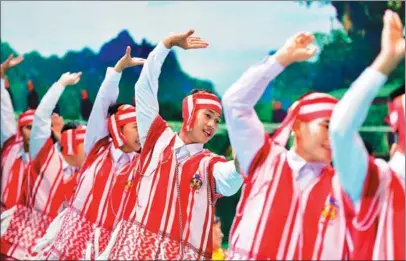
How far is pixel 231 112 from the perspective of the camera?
2893mm

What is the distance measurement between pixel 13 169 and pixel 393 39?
2.36 metres

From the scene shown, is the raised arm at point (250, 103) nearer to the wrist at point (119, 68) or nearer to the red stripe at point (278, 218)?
the red stripe at point (278, 218)

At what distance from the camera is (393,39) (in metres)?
2.77

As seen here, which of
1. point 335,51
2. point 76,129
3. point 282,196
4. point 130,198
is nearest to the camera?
point 282,196

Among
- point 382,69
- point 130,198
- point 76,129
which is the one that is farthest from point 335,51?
point 76,129

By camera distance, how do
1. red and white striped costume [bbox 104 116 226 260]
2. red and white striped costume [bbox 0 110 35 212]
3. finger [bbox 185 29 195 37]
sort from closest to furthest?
red and white striped costume [bbox 104 116 226 260]
finger [bbox 185 29 195 37]
red and white striped costume [bbox 0 110 35 212]

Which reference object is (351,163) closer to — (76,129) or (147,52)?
(147,52)

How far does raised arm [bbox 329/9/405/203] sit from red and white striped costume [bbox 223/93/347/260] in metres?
0.10

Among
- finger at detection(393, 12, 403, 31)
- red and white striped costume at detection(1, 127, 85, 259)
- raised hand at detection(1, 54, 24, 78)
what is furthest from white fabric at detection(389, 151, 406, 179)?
raised hand at detection(1, 54, 24, 78)

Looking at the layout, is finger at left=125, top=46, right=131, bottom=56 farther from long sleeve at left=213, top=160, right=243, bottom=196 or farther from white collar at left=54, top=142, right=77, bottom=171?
long sleeve at left=213, top=160, right=243, bottom=196

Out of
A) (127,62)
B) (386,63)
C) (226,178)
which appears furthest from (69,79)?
(386,63)

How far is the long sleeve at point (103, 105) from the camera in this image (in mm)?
3791

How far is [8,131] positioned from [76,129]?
464mm

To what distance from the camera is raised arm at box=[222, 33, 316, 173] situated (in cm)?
288
